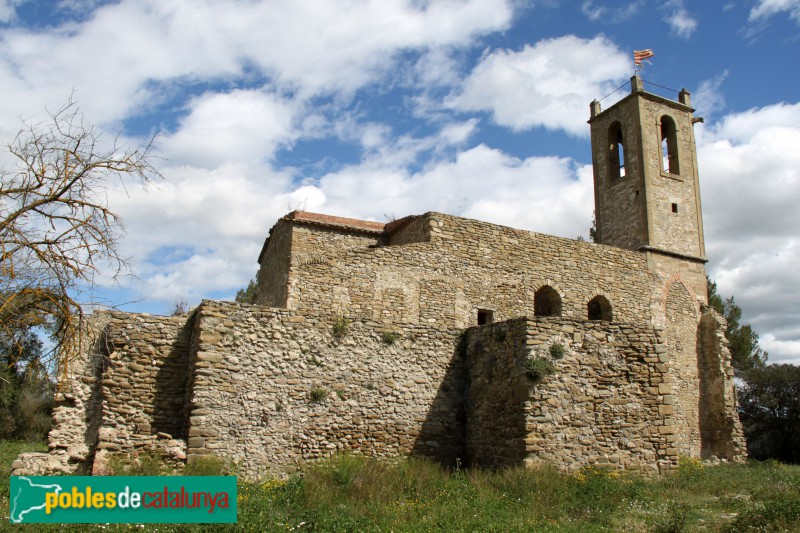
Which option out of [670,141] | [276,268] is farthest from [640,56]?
[276,268]

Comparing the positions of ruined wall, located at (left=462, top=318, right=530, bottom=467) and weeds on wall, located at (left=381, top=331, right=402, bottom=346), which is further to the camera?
weeds on wall, located at (left=381, top=331, right=402, bottom=346)

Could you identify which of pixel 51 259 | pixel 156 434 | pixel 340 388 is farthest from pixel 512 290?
pixel 51 259

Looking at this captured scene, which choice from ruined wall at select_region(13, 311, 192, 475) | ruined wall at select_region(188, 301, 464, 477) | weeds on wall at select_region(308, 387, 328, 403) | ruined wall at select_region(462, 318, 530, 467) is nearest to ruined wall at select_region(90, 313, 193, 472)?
ruined wall at select_region(13, 311, 192, 475)

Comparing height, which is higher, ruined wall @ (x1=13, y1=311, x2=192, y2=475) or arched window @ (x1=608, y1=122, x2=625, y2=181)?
arched window @ (x1=608, y1=122, x2=625, y2=181)

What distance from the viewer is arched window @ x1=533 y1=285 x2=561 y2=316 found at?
1888 cm

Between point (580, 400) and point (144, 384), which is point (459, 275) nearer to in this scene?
point (580, 400)

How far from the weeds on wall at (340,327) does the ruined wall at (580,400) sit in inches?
121

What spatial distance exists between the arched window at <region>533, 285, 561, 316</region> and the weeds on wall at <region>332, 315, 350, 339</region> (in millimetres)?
7606

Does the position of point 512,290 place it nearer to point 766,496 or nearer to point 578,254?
point 578,254

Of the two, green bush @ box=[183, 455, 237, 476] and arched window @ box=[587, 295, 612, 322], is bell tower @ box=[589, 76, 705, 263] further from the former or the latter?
green bush @ box=[183, 455, 237, 476]

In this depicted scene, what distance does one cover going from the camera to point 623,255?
20609 mm

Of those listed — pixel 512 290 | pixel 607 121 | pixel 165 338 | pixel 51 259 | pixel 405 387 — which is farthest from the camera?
pixel 607 121

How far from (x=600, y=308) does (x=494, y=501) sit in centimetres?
1179

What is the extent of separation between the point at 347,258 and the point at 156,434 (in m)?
6.63
